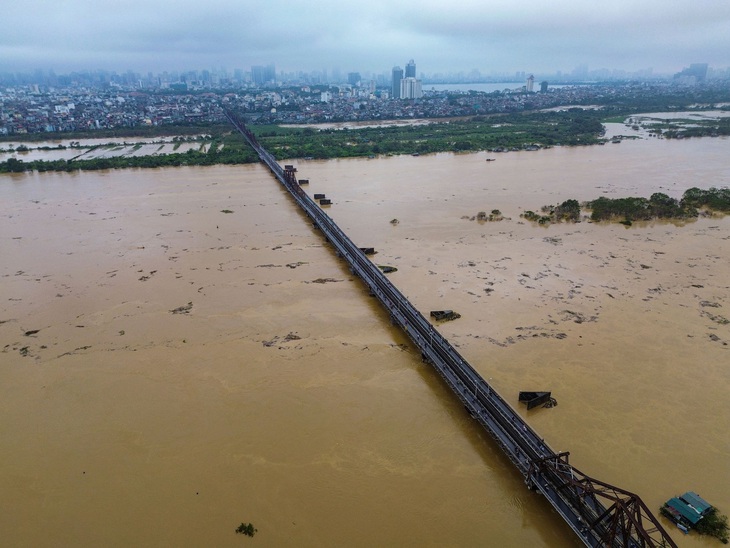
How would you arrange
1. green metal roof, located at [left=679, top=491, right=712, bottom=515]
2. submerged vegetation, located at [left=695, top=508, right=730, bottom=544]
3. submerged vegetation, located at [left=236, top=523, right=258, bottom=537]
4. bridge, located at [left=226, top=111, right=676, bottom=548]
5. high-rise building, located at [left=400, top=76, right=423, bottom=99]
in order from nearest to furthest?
bridge, located at [left=226, top=111, right=676, bottom=548]
submerged vegetation, located at [left=695, top=508, right=730, bottom=544]
green metal roof, located at [left=679, top=491, right=712, bottom=515]
submerged vegetation, located at [left=236, top=523, right=258, bottom=537]
high-rise building, located at [left=400, top=76, right=423, bottom=99]

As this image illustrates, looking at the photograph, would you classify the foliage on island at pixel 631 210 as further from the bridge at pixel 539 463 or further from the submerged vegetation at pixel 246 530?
the submerged vegetation at pixel 246 530

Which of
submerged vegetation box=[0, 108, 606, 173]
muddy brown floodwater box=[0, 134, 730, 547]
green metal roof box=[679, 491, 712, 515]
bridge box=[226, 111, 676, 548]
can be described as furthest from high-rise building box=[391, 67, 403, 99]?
green metal roof box=[679, 491, 712, 515]

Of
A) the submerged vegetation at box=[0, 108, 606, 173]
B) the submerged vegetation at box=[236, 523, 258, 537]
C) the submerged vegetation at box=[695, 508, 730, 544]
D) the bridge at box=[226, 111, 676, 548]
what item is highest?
the submerged vegetation at box=[0, 108, 606, 173]

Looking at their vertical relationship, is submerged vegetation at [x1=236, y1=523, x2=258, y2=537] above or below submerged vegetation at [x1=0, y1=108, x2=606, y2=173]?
below

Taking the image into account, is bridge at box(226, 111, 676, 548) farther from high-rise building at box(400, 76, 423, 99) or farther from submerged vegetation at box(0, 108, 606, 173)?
high-rise building at box(400, 76, 423, 99)

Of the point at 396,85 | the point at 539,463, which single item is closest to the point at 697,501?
the point at 539,463

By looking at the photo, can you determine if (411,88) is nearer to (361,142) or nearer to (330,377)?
(361,142)
